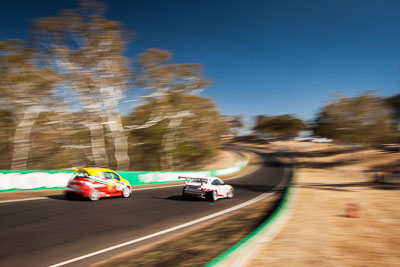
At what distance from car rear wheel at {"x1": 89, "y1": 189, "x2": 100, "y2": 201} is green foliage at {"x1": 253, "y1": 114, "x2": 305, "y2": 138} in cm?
10332

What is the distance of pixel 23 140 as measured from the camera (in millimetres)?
29203

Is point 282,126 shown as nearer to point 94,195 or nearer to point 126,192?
point 126,192

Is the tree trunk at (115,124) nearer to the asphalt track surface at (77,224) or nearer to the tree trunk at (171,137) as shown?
the tree trunk at (171,137)

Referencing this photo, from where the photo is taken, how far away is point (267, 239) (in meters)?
6.21

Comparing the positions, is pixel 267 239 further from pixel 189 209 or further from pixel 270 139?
pixel 270 139

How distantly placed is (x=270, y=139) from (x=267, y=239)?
121 metres

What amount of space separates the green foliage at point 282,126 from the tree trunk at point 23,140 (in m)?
95.4

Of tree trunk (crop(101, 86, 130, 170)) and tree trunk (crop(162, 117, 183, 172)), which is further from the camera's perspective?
tree trunk (crop(162, 117, 183, 172))

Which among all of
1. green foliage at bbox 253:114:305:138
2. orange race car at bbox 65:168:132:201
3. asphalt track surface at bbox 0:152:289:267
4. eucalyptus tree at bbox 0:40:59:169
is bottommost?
asphalt track surface at bbox 0:152:289:267

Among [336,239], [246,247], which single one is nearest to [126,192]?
[246,247]

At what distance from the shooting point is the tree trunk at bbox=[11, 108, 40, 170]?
28625 mm

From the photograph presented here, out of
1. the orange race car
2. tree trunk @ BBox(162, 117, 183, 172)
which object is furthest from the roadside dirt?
tree trunk @ BBox(162, 117, 183, 172)

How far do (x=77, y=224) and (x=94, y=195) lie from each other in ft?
13.9

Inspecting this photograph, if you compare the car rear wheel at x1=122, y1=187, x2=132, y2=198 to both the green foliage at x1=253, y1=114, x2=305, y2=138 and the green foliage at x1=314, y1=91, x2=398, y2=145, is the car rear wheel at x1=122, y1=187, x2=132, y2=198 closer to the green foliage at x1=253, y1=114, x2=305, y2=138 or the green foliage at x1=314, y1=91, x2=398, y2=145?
the green foliage at x1=314, y1=91, x2=398, y2=145
